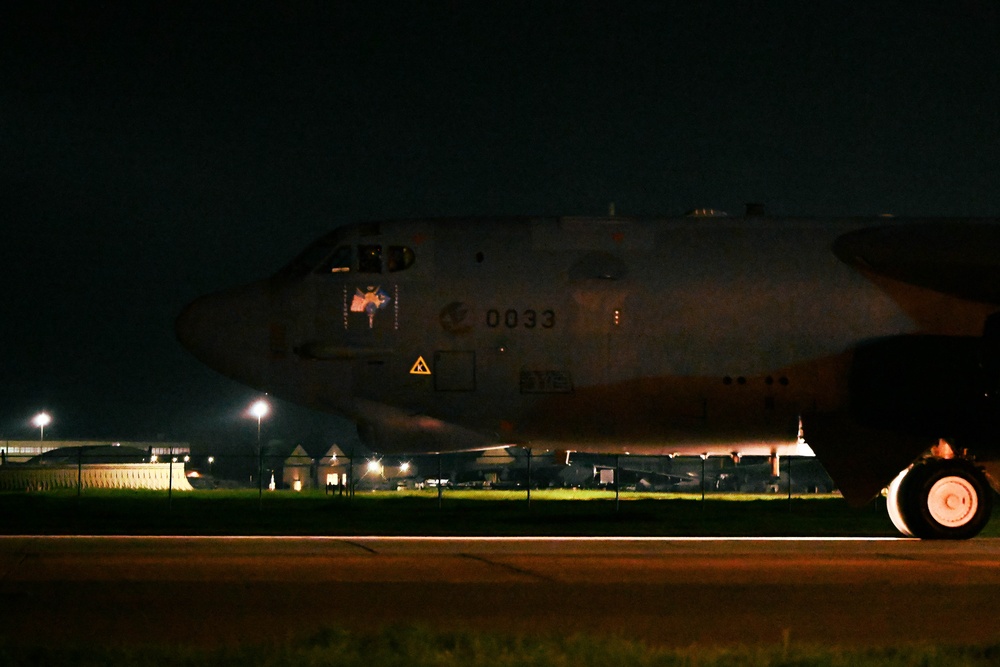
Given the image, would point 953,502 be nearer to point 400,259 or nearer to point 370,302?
point 400,259

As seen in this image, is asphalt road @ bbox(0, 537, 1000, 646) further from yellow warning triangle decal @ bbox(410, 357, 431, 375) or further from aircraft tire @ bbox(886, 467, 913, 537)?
yellow warning triangle decal @ bbox(410, 357, 431, 375)

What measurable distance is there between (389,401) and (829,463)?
20.8 ft

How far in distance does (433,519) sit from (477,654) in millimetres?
20198

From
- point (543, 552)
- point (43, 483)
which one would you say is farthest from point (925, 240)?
point (43, 483)

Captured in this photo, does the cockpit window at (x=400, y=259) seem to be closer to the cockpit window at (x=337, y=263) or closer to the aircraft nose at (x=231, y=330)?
the cockpit window at (x=337, y=263)

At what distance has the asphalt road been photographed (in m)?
10.3

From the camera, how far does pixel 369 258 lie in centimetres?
1939

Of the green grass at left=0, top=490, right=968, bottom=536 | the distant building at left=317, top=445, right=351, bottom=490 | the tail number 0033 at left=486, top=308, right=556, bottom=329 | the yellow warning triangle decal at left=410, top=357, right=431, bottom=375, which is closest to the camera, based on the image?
the tail number 0033 at left=486, top=308, right=556, bottom=329

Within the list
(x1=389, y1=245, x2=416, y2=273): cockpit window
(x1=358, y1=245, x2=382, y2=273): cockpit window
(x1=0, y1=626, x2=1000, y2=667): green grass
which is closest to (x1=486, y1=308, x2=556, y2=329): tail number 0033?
(x1=389, y1=245, x2=416, y2=273): cockpit window

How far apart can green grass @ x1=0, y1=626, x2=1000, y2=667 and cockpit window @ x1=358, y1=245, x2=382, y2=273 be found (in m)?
10.4

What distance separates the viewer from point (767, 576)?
1391 centimetres

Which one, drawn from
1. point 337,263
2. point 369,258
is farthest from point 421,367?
point 337,263

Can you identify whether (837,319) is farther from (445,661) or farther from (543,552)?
(445,661)

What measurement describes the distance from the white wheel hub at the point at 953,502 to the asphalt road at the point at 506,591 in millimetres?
843
